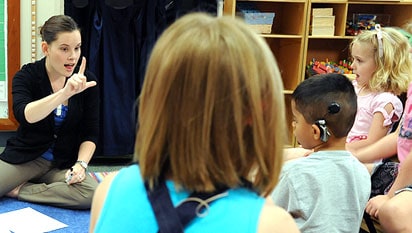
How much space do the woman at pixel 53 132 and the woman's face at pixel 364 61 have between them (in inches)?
47.8

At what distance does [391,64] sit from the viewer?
7.61 feet

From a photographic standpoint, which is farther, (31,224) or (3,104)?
(3,104)

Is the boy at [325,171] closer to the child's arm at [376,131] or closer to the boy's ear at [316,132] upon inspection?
the boy's ear at [316,132]

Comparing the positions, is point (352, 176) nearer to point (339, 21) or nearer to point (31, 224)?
point (31, 224)

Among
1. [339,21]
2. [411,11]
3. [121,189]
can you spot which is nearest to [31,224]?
[121,189]

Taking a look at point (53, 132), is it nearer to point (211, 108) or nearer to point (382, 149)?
point (382, 149)

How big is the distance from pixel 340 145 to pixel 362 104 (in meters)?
0.88

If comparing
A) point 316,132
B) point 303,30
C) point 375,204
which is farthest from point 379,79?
point 303,30

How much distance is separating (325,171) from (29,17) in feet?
8.05

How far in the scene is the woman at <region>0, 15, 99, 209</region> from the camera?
249 cm

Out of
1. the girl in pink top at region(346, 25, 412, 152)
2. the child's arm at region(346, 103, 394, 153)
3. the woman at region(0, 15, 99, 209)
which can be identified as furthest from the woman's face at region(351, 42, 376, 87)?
the woman at region(0, 15, 99, 209)

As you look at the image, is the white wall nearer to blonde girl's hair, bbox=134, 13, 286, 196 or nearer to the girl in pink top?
the girl in pink top

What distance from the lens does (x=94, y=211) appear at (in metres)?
0.85

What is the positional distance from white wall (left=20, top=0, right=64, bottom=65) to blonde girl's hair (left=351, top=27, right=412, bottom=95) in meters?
1.92
